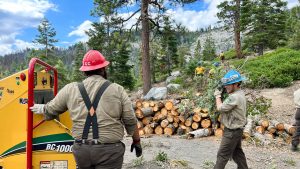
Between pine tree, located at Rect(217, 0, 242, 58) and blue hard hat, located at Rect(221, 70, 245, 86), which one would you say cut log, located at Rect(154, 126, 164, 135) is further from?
pine tree, located at Rect(217, 0, 242, 58)

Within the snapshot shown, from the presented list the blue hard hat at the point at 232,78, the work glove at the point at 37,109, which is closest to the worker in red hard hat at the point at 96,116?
the work glove at the point at 37,109

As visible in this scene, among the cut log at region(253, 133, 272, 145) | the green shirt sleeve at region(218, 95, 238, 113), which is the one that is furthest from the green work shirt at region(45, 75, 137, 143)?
the cut log at region(253, 133, 272, 145)

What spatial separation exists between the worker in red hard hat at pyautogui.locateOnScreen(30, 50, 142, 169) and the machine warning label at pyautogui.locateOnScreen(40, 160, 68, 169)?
1.01 meters

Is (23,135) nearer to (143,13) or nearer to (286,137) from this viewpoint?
(286,137)

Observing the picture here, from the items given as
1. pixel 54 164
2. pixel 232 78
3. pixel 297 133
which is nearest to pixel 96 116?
pixel 54 164

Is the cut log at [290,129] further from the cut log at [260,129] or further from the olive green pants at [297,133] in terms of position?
the olive green pants at [297,133]

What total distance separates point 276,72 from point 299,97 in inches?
434

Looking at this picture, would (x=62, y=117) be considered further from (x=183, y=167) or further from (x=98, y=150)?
(x=183, y=167)

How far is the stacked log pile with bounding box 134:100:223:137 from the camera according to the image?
35.5 feet

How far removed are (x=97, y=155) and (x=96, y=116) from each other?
1.39 ft

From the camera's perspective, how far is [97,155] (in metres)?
3.76

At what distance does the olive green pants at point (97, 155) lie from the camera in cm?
375

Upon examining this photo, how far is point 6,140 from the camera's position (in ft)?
16.0

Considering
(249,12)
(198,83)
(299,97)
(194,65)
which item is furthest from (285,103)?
(249,12)
